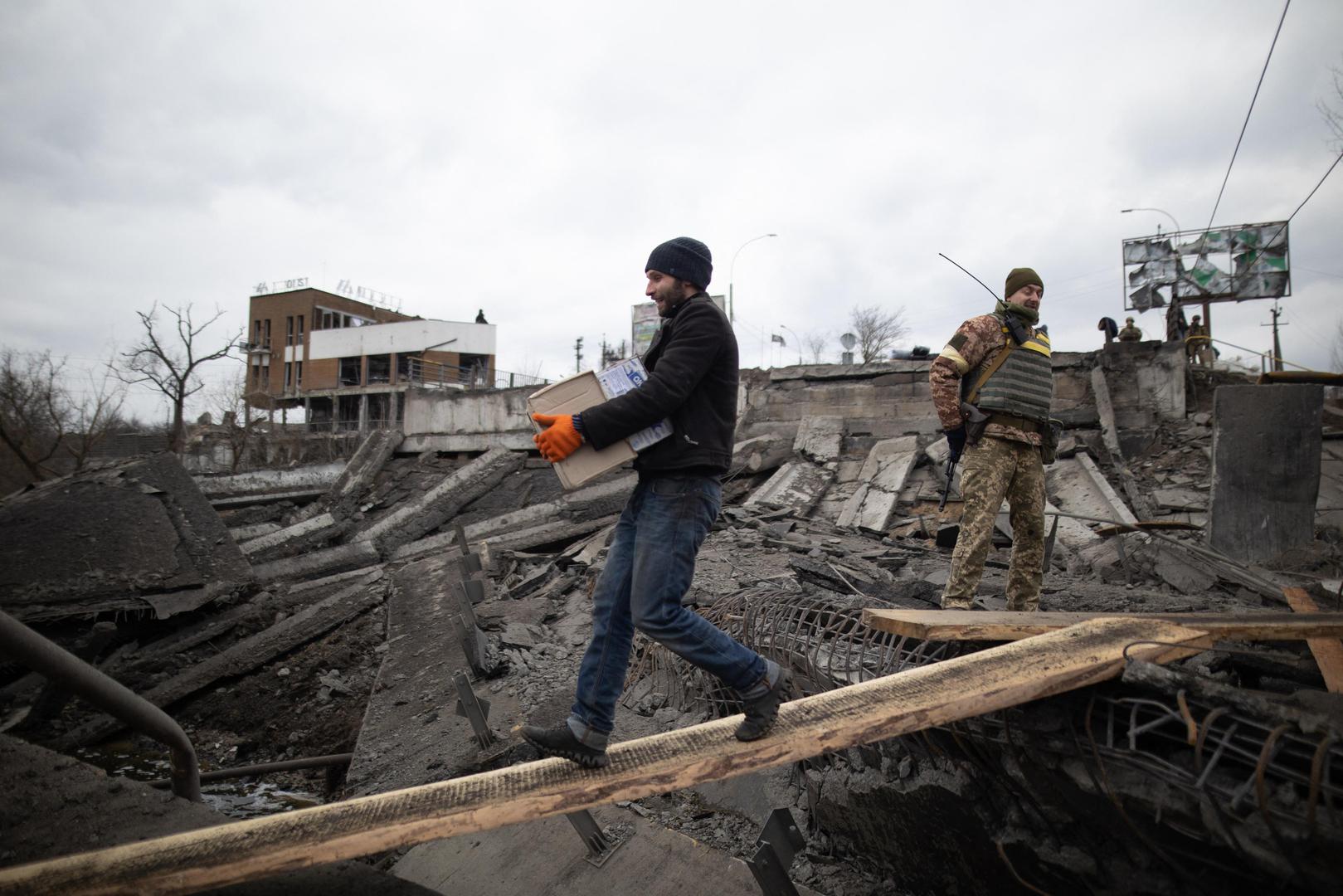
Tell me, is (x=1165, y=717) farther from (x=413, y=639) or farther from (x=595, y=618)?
(x=413, y=639)

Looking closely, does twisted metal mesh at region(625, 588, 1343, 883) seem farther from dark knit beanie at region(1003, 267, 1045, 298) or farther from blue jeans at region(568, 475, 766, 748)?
dark knit beanie at region(1003, 267, 1045, 298)

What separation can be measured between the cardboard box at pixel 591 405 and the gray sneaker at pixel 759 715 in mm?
841

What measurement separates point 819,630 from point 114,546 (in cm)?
604

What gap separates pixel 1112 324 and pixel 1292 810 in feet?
42.1

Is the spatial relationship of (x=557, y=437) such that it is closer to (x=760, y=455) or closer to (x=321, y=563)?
(x=321, y=563)

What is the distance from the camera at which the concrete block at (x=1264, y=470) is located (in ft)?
18.1

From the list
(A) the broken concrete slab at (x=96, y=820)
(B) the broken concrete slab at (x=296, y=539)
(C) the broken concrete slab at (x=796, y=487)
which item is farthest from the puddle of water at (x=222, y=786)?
(C) the broken concrete slab at (x=796, y=487)

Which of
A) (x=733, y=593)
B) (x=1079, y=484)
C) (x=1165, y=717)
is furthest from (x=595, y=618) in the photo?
(x=1079, y=484)

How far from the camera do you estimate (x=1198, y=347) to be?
12.2 m

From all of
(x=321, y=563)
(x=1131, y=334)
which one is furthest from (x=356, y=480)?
(x=1131, y=334)

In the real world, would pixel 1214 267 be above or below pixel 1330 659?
above

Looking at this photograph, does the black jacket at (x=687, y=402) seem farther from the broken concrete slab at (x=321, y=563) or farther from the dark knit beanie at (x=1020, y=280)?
Result: the broken concrete slab at (x=321, y=563)

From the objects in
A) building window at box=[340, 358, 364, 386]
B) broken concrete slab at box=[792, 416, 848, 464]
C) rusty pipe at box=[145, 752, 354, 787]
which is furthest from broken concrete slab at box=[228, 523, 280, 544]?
building window at box=[340, 358, 364, 386]

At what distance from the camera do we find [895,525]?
796cm
